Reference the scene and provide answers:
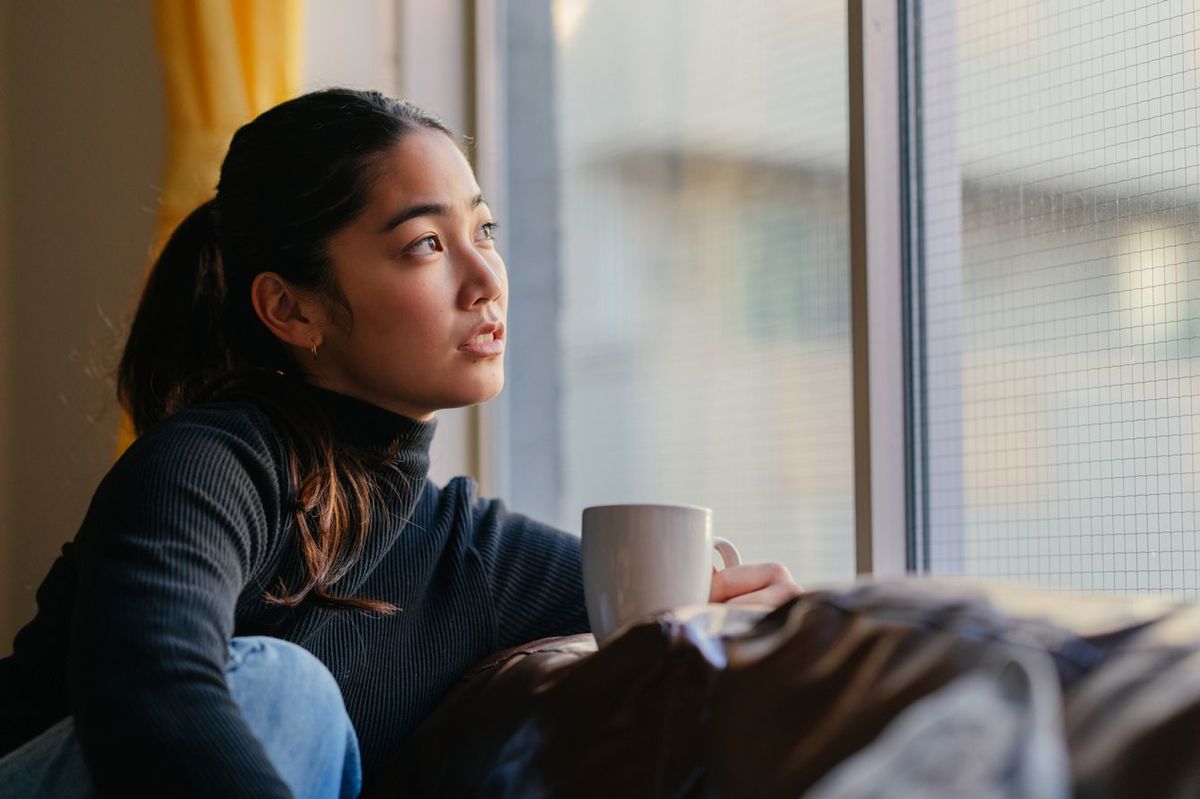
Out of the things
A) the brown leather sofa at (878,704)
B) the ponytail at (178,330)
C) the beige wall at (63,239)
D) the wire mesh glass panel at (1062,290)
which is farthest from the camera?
the beige wall at (63,239)

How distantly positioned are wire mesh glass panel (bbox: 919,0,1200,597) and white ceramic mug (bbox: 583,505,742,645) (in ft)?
1.29

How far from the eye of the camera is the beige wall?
214 centimetres

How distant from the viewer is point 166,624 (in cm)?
86

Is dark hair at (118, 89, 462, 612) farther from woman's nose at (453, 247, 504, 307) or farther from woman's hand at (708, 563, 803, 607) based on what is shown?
woman's hand at (708, 563, 803, 607)

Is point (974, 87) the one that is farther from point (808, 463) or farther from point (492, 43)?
point (492, 43)

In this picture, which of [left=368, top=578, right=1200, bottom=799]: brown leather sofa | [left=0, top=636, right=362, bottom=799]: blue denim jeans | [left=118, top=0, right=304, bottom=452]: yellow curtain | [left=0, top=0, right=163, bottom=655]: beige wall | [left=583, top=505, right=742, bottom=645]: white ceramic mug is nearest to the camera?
[left=368, top=578, right=1200, bottom=799]: brown leather sofa

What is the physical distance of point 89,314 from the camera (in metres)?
2.18

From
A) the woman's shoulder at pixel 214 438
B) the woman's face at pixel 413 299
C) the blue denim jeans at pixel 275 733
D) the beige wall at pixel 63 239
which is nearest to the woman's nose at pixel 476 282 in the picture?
the woman's face at pixel 413 299

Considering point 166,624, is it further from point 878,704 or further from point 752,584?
point 752,584

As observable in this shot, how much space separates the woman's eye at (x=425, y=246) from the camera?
1343 millimetres

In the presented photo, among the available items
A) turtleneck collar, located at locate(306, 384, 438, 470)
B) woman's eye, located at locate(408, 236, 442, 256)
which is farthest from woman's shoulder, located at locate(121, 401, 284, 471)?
woman's eye, located at locate(408, 236, 442, 256)

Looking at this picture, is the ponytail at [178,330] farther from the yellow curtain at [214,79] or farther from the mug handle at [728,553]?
the mug handle at [728,553]

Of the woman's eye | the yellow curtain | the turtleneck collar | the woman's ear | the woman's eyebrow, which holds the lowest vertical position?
the turtleneck collar

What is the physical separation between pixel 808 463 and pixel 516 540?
36 centimetres
